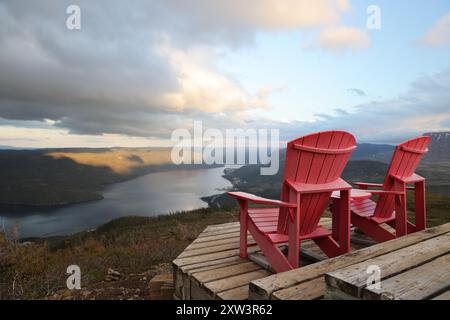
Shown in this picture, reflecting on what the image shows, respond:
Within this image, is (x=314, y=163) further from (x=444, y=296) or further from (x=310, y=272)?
(x=444, y=296)

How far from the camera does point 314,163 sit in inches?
76.1

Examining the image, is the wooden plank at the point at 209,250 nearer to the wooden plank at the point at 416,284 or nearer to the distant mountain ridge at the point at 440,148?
the wooden plank at the point at 416,284

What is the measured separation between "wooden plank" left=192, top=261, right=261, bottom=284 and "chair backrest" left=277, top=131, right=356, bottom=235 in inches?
16.8

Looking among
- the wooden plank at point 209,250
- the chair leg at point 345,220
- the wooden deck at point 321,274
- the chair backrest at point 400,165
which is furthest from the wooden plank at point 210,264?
the chair backrest at point 400,165

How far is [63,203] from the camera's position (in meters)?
76.4

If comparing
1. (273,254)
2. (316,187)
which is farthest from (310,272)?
(316,187)

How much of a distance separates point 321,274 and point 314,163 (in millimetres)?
765

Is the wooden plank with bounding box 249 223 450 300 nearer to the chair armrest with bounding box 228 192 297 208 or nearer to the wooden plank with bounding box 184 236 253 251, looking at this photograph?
the chair armrest with bounding box 228 192 297 208

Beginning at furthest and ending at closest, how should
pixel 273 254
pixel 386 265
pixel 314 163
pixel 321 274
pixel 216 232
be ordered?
pixel 216 232 → pixel 273 254 → pixel 314 163 → pixel 321 274 → pixel 386 265

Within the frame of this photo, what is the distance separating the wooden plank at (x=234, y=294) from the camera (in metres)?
1.55
